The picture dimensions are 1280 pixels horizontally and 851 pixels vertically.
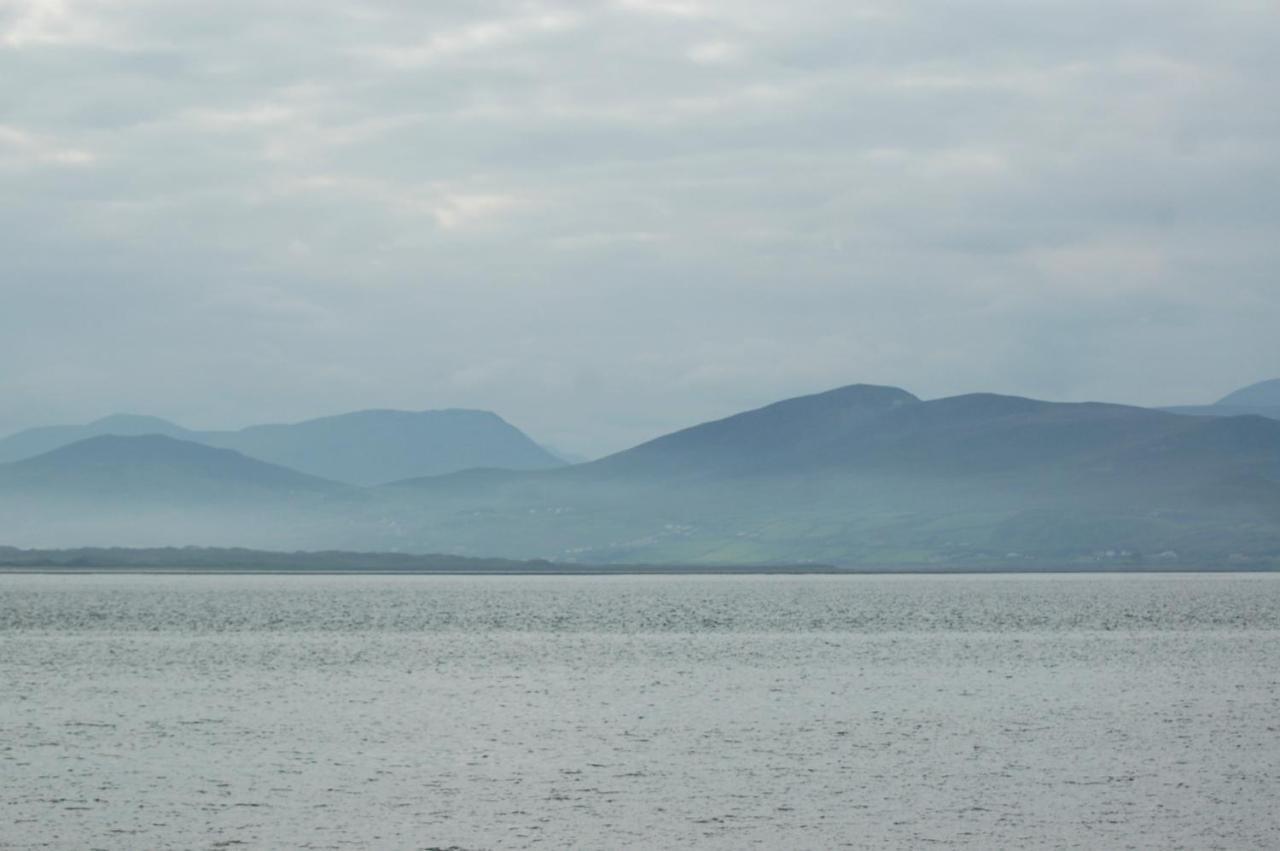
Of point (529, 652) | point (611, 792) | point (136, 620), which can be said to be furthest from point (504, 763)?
point (136, 620)

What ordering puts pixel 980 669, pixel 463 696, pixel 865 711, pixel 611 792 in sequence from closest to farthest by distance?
pixel 611 792, pixel 865 711, pixel 463 696, pixel 980 669

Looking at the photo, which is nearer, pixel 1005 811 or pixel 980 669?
pixel 1005 811

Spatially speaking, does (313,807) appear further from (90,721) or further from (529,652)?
(529,652)

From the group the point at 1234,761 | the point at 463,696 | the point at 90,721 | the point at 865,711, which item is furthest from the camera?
the point at 463,696

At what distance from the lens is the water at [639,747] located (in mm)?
43781

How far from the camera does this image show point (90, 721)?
67188 millimetres

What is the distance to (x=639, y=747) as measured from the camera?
60.0 metres

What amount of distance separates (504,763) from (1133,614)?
5779 inches

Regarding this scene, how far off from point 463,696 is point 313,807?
33212mm

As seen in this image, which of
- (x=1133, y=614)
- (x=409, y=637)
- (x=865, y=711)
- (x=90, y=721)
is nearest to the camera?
(x=90, y=721)

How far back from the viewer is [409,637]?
138m

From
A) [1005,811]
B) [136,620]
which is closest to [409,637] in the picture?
[136,620]

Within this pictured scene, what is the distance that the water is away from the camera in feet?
144

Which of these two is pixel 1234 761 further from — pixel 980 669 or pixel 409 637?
pixel 409 637
